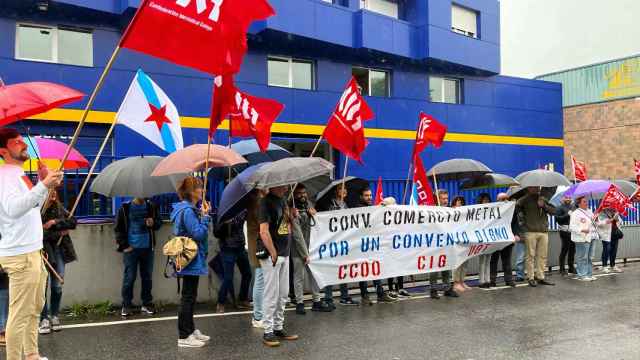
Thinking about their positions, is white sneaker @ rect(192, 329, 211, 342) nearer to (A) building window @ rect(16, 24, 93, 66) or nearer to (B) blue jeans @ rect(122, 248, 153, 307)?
(B) blue jeans @ rect(122, 248, 153, 307)

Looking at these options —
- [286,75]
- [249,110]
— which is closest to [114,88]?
[286,75]

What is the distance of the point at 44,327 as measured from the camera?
6.84 m

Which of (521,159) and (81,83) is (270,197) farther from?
(521,159)

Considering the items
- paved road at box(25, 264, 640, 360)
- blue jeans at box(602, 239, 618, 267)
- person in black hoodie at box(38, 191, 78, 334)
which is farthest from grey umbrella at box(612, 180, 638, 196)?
person in black hoodie at box(38, 191, 78, 334)

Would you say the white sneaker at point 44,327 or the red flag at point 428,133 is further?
the red flag at point 428,133

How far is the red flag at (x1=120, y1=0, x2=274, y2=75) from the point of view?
5234mm

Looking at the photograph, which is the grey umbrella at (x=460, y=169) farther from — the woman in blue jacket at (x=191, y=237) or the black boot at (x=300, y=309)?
the woman in blue jacket at (x=191, y=237)

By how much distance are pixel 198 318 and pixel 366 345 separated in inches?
106

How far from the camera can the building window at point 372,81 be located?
22438 millimetres

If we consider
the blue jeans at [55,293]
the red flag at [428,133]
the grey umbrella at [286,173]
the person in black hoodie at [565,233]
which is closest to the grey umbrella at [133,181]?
Answer: the blue jeans at [55,293]

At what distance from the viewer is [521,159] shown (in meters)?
26.8

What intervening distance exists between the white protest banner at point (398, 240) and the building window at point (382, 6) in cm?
1422

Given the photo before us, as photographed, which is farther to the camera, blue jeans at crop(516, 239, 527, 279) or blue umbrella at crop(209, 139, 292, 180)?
blue jeans at crop(516, 239, 527, 279)

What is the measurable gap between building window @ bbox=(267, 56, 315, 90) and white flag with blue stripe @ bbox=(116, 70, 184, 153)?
11.5 metres
